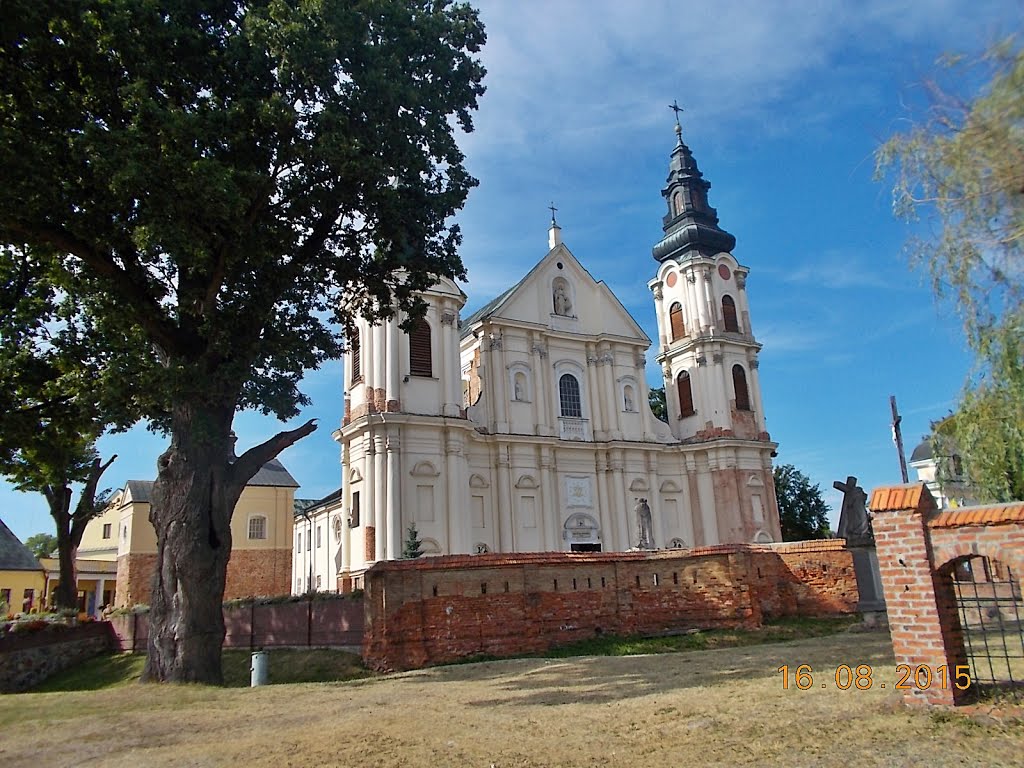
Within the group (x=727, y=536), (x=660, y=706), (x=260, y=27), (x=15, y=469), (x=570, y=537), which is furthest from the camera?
(x=727, y=536)

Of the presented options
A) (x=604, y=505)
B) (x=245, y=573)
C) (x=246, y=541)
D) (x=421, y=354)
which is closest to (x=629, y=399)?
(x=604, y=505)

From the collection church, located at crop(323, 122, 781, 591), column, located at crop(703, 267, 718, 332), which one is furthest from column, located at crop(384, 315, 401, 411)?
column, located at crop(703, 267, 718, 332)

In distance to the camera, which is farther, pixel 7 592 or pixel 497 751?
pixel 7 592

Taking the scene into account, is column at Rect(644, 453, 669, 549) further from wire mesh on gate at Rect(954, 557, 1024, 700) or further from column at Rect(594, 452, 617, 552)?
wire mesh on gate at Rect(954, 557, 1024, 700)

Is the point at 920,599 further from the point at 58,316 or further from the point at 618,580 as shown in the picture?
the point at 58,316

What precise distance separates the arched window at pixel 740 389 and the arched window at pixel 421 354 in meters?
14.9

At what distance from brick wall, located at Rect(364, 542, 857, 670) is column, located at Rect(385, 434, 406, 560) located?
9147 millimetres

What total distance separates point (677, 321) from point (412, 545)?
19566 millimetres

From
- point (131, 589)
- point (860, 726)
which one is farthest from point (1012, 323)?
point (131, 589)

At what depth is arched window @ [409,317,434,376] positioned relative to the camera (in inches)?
1165

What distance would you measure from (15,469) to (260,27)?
12.1 m

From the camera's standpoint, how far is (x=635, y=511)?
33594 millimetres

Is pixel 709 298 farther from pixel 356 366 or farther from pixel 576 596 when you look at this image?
pixel 576 596

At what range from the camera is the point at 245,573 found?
42.6 meters
